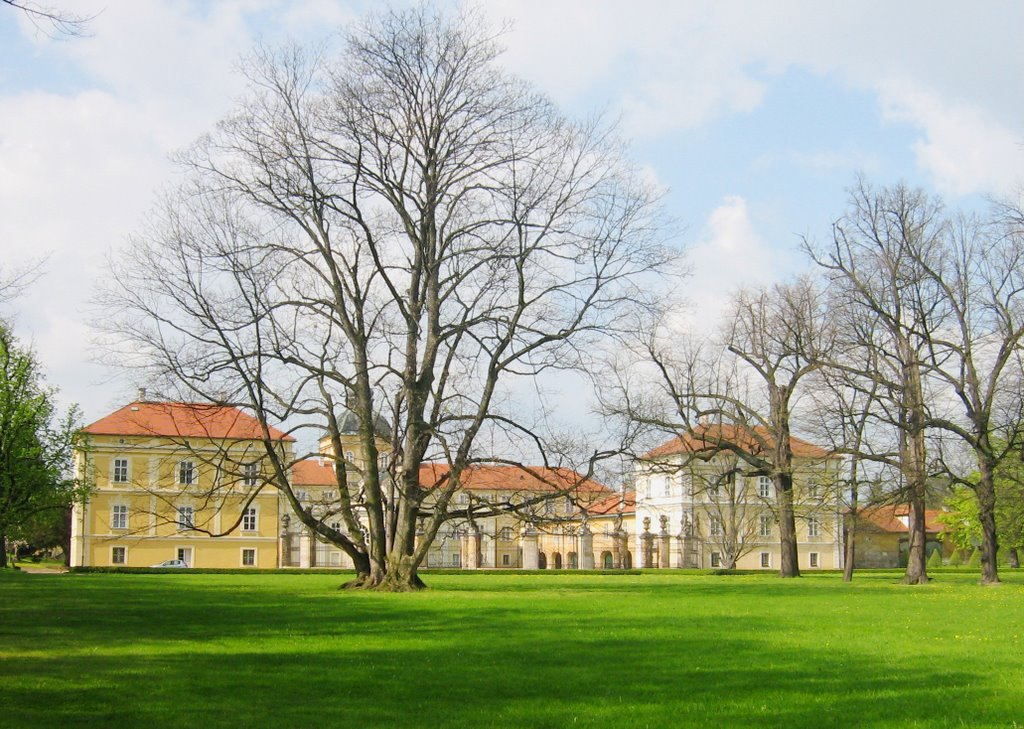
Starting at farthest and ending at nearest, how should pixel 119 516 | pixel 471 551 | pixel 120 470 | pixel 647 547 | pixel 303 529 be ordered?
pixel 471 551 < pixel 120 470 < pixel 119 516 < pixel 303 529 < pixel 647 547

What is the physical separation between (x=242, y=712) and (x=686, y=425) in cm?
3682

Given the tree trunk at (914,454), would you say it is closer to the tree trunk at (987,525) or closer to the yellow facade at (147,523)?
the tree trunk at (987,525)

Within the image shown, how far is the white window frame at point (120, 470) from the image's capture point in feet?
241

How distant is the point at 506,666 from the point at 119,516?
2581 inches

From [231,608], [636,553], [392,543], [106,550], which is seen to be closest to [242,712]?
[231,608]

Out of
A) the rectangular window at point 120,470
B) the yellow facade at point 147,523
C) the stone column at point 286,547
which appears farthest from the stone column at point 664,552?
the rectangular window at point 120,470

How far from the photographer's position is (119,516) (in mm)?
73062

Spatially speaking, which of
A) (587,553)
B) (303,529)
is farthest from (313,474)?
(587,553)

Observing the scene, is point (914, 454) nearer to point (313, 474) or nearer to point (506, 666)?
point (506, 666)

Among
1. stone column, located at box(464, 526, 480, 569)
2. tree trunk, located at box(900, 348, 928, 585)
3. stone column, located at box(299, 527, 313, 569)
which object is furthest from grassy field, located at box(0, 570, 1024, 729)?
stone column, located at box(464, 526, 480, 569)

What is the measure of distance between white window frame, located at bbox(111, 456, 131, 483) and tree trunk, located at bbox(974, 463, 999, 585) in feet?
173

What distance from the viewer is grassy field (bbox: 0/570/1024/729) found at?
9.59m

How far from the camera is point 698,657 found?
45.2ft

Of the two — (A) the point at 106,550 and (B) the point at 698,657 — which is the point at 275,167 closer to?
(B) the point at 698,657
